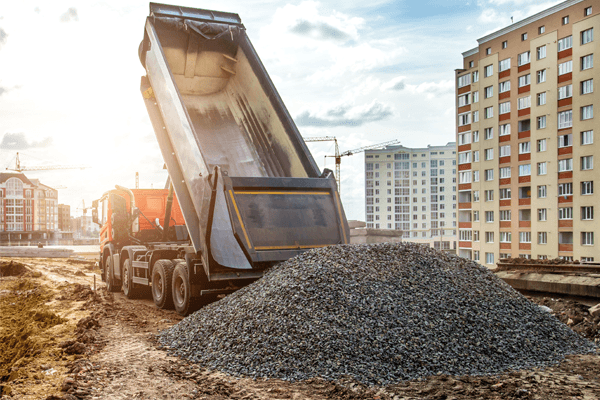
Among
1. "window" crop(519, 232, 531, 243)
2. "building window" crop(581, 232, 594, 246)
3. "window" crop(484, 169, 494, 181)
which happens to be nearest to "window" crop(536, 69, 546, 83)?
"window" crop(484, 169, 494, 181)

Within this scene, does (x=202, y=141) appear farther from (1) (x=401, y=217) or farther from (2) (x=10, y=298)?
(1) (x=401, y=217)

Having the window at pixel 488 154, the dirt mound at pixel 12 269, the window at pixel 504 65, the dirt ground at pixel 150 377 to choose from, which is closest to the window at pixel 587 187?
the window at pixel 488 154

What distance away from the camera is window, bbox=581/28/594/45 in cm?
3918

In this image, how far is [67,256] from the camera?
114ft

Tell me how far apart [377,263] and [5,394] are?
4737 mm

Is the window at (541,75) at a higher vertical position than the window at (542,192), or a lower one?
higher

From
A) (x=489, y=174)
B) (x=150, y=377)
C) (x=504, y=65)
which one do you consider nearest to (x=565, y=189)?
(x=489, y=174)

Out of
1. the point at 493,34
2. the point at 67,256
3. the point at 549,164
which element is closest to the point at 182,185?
the point at 67,256

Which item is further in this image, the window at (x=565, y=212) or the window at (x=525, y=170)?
the window at (x=525, y=170)

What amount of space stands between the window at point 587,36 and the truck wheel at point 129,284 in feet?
130

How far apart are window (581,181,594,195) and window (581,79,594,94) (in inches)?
269

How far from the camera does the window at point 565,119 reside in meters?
41.1

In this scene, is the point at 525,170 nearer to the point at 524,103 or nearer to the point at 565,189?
the point at 565,189

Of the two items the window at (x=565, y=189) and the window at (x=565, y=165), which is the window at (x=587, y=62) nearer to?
the window at (x=565, y=165)
